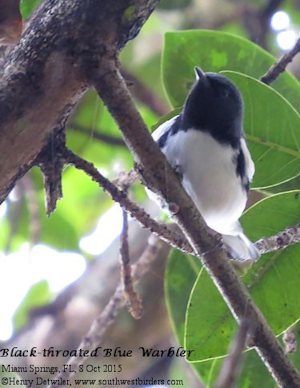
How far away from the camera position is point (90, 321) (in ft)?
7.37

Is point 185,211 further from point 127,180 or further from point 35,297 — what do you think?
point 35,297

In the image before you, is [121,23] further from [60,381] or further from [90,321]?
[90,321]

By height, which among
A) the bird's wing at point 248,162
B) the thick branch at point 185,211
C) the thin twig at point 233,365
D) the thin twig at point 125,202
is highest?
the bird's wing at point 248,162

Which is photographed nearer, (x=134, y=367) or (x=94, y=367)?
(x=94, y=367)

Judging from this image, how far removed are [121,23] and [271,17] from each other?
1852 millimetres

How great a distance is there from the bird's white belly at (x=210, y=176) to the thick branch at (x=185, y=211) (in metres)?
0.56

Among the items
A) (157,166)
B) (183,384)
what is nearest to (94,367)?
(183,384)

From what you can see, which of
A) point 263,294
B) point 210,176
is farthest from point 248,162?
point 263,294

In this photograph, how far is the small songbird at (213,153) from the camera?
1.67 meters

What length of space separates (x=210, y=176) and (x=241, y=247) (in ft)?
0.69

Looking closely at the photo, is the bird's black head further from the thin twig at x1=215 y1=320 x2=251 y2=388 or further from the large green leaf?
the thin twig at x1=215 y1=320 x2=251 y2=388

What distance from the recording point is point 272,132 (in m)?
1.55

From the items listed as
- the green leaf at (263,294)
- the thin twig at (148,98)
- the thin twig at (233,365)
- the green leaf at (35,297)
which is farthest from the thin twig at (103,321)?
the green leaf at (35,297)

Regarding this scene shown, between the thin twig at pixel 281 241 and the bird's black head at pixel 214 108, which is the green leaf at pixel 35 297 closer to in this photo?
the bird's black head at pixel 214 108
